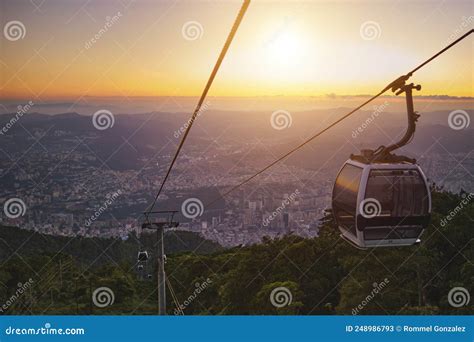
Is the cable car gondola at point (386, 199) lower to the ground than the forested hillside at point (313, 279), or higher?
higher

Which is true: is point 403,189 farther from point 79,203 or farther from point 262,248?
point 79,203

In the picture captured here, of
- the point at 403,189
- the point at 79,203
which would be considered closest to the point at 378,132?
the point at 79,203

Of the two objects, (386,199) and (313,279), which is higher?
(386,199)

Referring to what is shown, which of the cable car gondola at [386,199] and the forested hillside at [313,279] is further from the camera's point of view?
the forested hillside at [313,279]

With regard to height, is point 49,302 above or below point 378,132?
below

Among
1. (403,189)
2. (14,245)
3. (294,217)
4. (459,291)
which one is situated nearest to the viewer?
(403,189)

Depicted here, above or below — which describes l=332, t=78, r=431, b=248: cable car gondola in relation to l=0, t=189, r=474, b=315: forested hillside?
above

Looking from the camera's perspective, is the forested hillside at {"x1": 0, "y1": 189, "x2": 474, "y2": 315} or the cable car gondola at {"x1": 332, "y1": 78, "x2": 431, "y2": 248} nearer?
the cable car gondola at {"x1": 332, "y1": 78, "x2": 431, "y2": 248}

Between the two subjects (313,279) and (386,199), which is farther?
(313,279)
